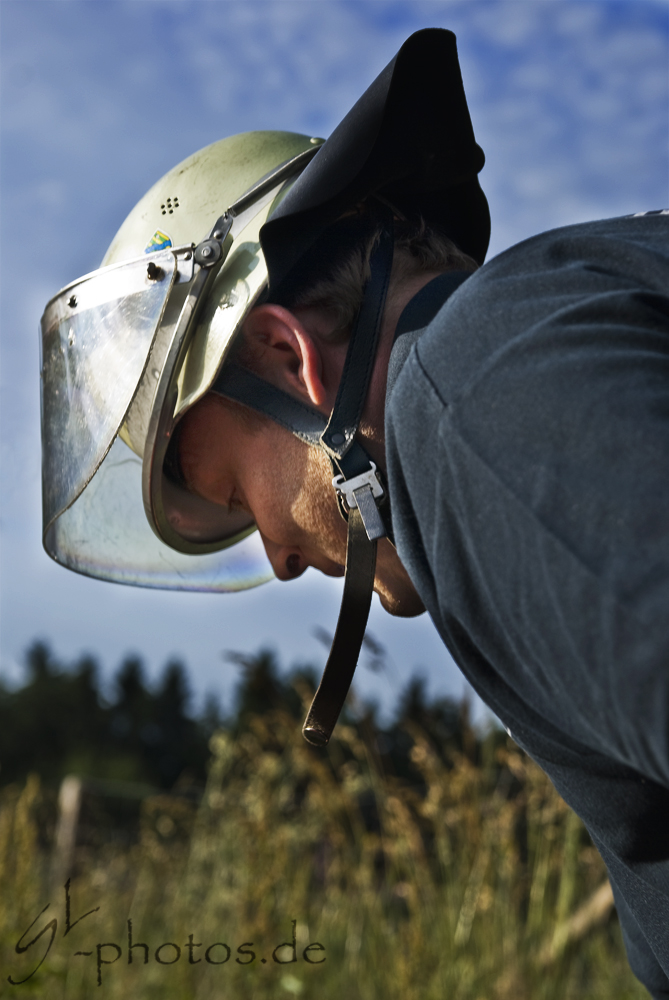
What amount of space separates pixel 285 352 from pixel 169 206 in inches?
23.2

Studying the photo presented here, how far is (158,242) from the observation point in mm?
1907

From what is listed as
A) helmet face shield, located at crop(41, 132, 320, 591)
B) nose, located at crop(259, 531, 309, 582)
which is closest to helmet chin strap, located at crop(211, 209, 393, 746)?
helmet face shield, located at crop(41, 132, 320, 591)

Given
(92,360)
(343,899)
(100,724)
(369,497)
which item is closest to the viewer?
(369,497)

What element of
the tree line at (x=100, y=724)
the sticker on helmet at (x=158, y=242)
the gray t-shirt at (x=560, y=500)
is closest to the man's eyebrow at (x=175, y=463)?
the sticker on helmet at (x=158, y=242)

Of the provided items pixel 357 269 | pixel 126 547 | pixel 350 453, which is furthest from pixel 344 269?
pixel 126 547

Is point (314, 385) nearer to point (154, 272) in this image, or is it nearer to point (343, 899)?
point (154, 272)

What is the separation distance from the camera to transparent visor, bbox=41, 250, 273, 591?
1775mm

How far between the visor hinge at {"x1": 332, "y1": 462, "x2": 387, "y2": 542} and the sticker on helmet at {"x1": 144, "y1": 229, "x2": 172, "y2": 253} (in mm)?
817

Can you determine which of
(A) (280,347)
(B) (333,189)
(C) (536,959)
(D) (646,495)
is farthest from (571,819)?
(D) (646,495)

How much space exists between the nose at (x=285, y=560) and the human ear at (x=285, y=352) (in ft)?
1.37

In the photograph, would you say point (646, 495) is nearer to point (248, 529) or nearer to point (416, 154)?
point (416, 154)

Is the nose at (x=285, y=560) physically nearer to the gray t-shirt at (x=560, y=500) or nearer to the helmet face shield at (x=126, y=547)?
the helmet face shield at (x=126, y=547)

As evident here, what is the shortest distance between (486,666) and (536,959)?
2.32m
